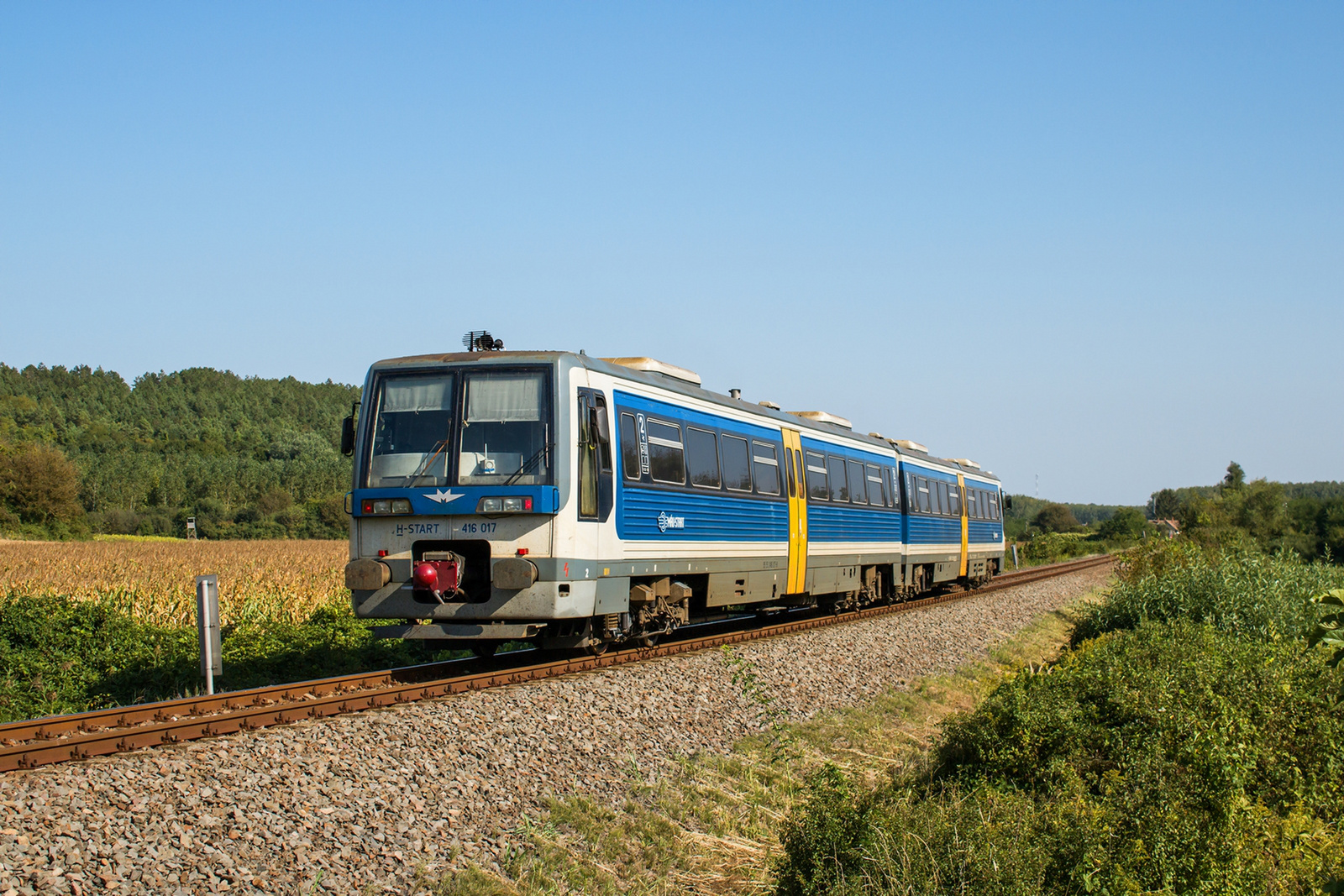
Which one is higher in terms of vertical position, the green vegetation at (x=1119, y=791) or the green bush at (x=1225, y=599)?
the green bush at (x=1225, y=599)

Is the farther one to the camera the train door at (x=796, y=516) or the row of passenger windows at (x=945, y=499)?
the row of passenger windows at (x=945, y=499)

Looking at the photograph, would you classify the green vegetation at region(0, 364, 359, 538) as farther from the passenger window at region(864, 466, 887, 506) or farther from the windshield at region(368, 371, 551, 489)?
the windshield at region(368, 371, 551, 489)

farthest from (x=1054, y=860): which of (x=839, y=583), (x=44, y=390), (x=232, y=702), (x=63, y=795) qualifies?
(x=44, y=390)

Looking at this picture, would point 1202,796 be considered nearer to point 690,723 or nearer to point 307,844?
point 690,723

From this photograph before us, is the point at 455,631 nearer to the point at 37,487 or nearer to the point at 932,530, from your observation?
the point at 932,530

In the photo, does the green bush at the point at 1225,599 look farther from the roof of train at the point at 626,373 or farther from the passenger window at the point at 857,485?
the roof of train at the point at 626,373

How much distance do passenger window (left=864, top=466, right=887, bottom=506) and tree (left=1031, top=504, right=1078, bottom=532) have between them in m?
110

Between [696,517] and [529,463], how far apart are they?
3.34 meters

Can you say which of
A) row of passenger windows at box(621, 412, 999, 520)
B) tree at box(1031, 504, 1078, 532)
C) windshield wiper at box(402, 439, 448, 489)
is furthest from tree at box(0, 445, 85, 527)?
tree at box(1031, 504, 1078, 532)

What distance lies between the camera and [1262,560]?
77.3 ft

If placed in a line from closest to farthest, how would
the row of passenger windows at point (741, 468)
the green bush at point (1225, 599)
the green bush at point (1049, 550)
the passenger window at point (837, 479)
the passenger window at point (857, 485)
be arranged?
the row of passenger windows at point (741, 468) → the green bush at point (1225, 599) → the passenger window at point (837, 479) → the passenger window at point (857, 485) → the green bush at point (1049, 550)

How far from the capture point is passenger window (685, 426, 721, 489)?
13719mm

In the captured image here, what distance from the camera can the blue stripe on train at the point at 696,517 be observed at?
1217 cm

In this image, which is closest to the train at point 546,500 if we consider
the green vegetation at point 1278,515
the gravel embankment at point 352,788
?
the gravel embankment at point 352,788
